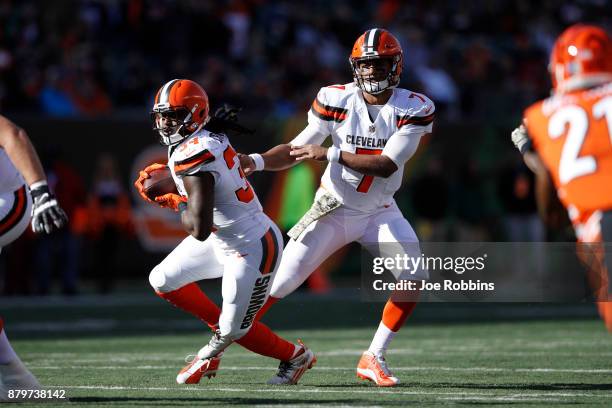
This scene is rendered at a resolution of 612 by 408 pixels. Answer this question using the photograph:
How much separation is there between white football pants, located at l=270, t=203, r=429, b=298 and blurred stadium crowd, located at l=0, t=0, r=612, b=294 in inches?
305

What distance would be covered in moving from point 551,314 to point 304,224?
5919mm

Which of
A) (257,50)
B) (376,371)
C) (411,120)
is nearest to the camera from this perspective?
(376,371)

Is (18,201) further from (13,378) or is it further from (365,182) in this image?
(365,182)

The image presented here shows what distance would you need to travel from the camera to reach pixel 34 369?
310 inches

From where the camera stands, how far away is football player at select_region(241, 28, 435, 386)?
7402 millimetres

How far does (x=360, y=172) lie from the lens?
24.0 ft

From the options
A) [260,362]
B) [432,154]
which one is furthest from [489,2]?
[260,362]

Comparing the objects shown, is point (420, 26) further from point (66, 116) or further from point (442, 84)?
point (66, 116)

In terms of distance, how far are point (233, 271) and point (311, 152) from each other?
88 cm

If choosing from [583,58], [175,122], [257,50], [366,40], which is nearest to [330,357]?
[366,40]

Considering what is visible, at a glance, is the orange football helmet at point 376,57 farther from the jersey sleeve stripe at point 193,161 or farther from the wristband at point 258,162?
the jersey sleeve stripe at point 193,161

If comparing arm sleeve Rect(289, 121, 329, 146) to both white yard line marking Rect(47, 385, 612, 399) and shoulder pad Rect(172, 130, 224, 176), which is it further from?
white yard line marking Rect(47, 385, 612, 399)

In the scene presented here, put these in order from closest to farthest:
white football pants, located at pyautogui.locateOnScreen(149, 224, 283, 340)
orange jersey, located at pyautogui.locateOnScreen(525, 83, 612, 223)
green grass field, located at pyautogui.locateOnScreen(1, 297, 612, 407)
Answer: orange jersey, located at pyautogui.locateOnScreen(525, 83, 612, 223)
green grass field, located at pyautogui.locateOnScreen(1, 297, 612, 407)
white football pants, located at pyautogui.locateOnScreen(149, 224, 283, 340)

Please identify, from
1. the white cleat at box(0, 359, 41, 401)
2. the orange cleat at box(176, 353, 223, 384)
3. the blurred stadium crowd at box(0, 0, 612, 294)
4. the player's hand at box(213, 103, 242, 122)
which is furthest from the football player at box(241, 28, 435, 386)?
the blurred stadium crowd at box(0, 0, 612, 294)
